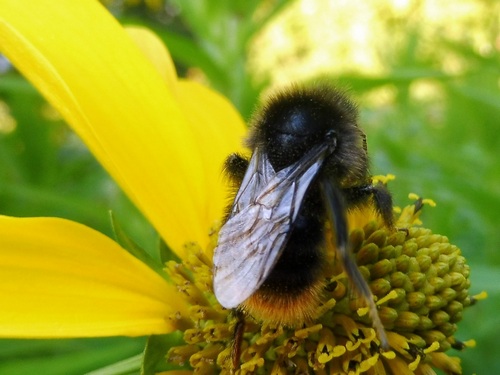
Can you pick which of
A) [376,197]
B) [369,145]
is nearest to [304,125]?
[376,197]

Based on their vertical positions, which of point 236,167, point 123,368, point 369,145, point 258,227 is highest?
point 369,145

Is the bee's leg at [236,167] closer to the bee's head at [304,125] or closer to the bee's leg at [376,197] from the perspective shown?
the bee's head at [304,125]

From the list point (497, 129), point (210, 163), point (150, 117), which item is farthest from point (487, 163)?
point (150, 117)

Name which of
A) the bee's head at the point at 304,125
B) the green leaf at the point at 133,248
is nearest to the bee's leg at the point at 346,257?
the bee's head at the point at 304,125

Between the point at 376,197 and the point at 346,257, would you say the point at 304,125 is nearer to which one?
the point at 376,197

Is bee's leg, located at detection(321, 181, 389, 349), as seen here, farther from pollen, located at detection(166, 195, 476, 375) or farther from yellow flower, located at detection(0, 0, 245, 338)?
yellow flower, located at detection(0, 0, 245, 338)

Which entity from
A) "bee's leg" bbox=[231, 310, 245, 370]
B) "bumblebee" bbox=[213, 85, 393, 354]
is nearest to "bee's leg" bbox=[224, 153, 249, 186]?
"bumblebee" bbox=[213, 85, 393, 354]
